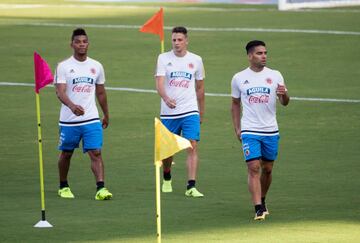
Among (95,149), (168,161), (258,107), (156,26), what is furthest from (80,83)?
(156,26)

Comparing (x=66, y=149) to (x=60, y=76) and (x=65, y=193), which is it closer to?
(x=65, y=193)

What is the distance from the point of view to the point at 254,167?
626 inches

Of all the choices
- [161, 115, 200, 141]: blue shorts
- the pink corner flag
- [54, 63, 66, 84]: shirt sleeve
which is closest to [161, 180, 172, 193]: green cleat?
[161, 115, 200, 141]: blue shorts

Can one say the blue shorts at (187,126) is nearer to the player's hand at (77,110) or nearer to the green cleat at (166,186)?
the green cleat at (166,186)

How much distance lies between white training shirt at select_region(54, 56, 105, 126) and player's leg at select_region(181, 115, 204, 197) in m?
1.25

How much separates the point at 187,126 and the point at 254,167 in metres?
2.39

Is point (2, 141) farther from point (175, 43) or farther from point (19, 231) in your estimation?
point (19, 231)

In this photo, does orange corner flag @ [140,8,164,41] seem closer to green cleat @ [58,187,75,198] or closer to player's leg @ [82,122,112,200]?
player's leg @ [82,122,112,200]

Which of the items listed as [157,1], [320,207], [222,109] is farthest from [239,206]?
[157,1]

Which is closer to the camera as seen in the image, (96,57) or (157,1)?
(96,57)

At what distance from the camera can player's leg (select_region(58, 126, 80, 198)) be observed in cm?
1772

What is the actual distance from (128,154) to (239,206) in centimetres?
529

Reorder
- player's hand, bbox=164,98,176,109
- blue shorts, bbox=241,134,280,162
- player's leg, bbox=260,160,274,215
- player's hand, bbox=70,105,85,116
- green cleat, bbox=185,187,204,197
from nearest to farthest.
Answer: blue shorts, bbox=241,134,280,162 → player's leg, bbox=260,160,274,215 → player's hand, bbox=70,105,85,116 → green cleat, bbox=185,187,204,197 → player's hand, bbox=164,98,176,109

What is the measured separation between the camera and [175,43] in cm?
1806
